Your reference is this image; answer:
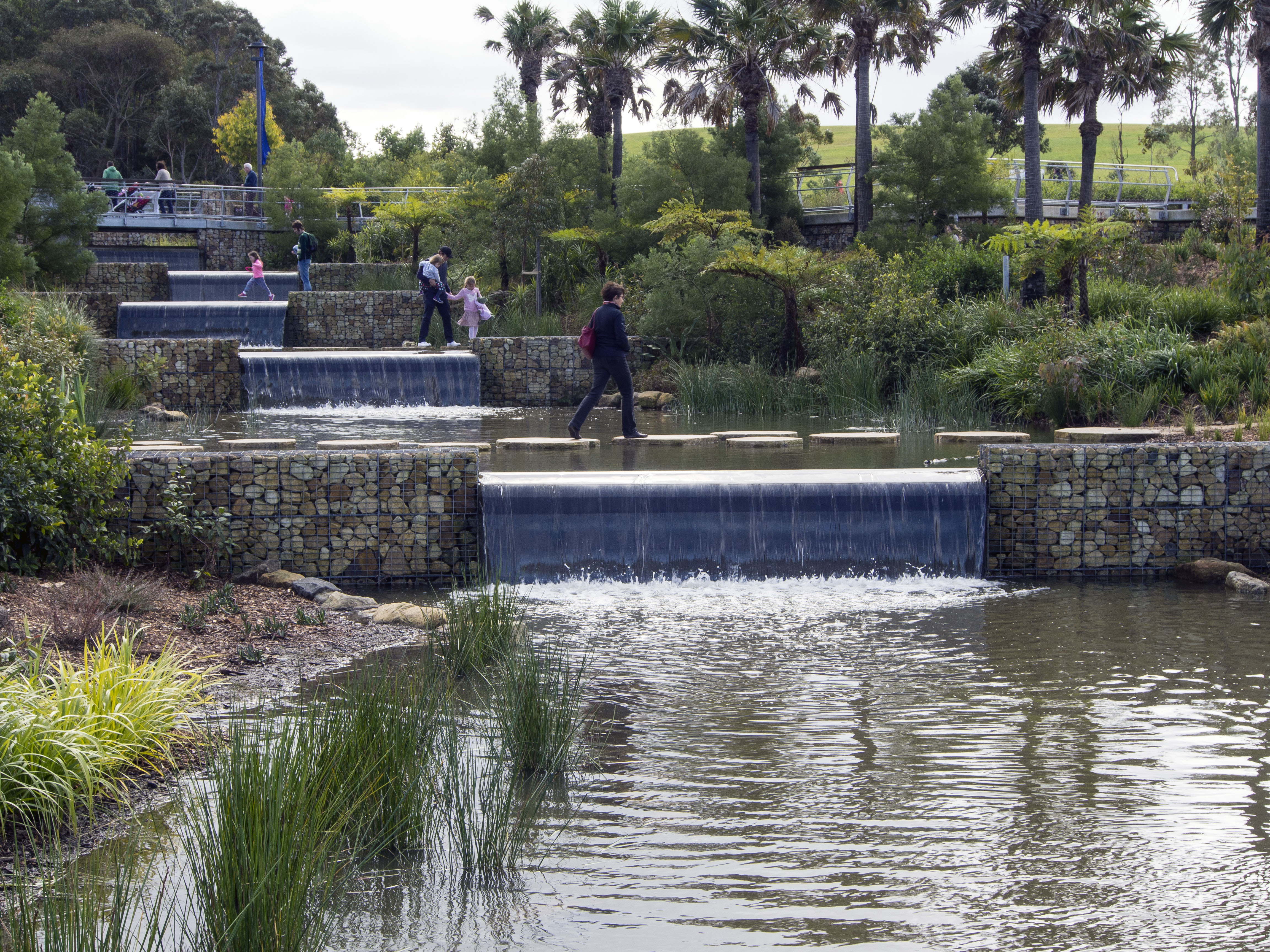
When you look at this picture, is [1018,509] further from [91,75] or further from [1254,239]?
[91,75]

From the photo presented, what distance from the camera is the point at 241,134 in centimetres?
5222

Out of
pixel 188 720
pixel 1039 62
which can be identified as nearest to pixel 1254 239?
pixel 1039 62

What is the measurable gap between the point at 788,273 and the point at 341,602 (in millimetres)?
14140

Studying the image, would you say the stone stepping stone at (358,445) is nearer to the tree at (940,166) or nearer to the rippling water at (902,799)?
the rippling water at (902,799)

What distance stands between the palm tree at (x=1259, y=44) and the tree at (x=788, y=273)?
8.73m

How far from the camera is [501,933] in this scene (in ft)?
13.0

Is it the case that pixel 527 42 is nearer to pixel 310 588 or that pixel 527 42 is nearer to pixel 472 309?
pixel 472 309

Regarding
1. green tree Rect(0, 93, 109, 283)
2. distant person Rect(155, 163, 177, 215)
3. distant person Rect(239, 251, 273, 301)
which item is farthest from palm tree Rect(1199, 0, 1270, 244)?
distant person Rect(155, 163, 177, 215)

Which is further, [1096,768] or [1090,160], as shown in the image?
[1090,160]

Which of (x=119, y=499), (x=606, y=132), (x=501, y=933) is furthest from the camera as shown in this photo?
(x=606, y=132)

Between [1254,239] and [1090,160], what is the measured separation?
9739 millimetres

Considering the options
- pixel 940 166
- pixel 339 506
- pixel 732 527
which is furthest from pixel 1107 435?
pixel 940 166

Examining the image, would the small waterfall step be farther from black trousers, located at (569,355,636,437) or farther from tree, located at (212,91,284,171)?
tree, located at (212,91,284,171)

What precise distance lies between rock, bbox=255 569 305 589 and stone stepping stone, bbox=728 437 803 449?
6080mm
